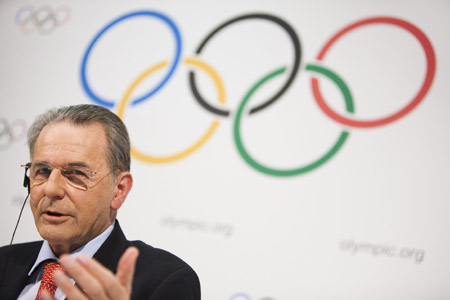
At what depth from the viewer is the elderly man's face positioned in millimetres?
1119

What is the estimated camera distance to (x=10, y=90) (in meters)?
2.24

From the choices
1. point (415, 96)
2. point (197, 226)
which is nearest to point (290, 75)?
point (415, 96)

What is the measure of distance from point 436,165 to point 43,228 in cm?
A: 134

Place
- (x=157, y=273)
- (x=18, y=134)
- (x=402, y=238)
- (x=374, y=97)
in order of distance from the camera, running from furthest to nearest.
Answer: (x=18, y=134)
(x=374, y=97)
(x=402, y=238)
(x=157, y=273)

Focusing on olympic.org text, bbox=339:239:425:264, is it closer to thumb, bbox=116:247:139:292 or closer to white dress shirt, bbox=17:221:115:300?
white dress shirt, bbox=17:221:115:300

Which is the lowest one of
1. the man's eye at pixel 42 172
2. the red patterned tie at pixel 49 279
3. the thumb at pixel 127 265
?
the red patterned tie at pixel 49 279

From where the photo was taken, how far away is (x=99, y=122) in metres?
1.18

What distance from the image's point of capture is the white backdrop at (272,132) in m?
1.68

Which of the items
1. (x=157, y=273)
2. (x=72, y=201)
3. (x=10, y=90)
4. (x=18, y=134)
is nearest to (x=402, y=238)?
(x=157, y=273)

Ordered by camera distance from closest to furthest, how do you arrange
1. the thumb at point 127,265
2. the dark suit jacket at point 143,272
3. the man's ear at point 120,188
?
1. the thumb at point 127,265
2. the dark suit jacket at point 143,272
3. the man's ear at point 120,188

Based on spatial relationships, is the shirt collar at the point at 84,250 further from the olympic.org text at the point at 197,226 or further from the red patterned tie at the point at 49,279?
the olympic.org text at the point at 197,226

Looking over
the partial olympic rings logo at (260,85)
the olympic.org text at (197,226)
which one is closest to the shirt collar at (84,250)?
the olympic.org text at (197,226)

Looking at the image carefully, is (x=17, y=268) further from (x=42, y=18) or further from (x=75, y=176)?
(x=42, y=18)

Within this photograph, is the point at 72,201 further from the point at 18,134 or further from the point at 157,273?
the point at 18,134
